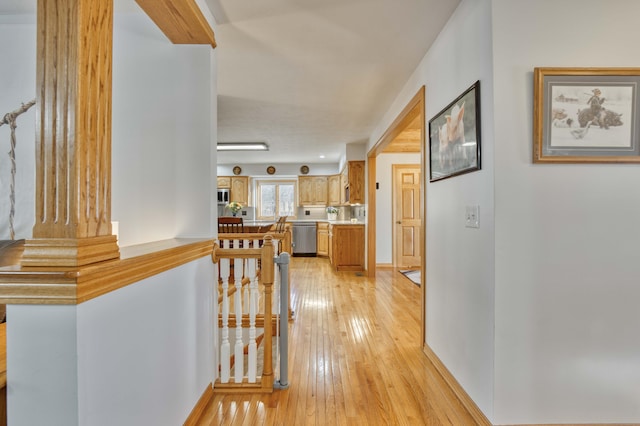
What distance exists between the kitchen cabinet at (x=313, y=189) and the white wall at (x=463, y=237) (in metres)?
5.96

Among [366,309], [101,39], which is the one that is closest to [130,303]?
[101,39]

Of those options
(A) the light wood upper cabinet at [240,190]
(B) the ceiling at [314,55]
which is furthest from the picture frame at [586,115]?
(A) the light wood upper cabinet at [240,190]

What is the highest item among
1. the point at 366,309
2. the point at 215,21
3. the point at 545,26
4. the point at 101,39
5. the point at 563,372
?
the point at 215,21

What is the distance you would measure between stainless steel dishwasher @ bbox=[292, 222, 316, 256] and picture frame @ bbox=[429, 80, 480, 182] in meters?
5.78

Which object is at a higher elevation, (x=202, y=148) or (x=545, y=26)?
(x=545, y=26)

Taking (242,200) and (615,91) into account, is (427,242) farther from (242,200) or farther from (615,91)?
(242,200)

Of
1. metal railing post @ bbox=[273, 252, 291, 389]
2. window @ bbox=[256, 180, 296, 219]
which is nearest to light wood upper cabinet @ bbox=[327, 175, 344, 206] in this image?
window @ bbox=[256, 180, 296, 219]

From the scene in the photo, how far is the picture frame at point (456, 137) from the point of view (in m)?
1.76

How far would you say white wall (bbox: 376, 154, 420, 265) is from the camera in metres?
6.40

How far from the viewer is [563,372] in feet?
5.14

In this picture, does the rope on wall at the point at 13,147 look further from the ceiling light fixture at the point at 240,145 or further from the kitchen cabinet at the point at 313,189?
the kitchen cabinet at the point at 313,189

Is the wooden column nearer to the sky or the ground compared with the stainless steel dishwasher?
nearer to the sky

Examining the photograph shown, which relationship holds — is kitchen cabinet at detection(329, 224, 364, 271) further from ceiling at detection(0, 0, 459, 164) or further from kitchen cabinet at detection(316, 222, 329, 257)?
ceiling at detection(0, 0, 459, 164)

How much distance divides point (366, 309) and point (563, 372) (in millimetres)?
2245
